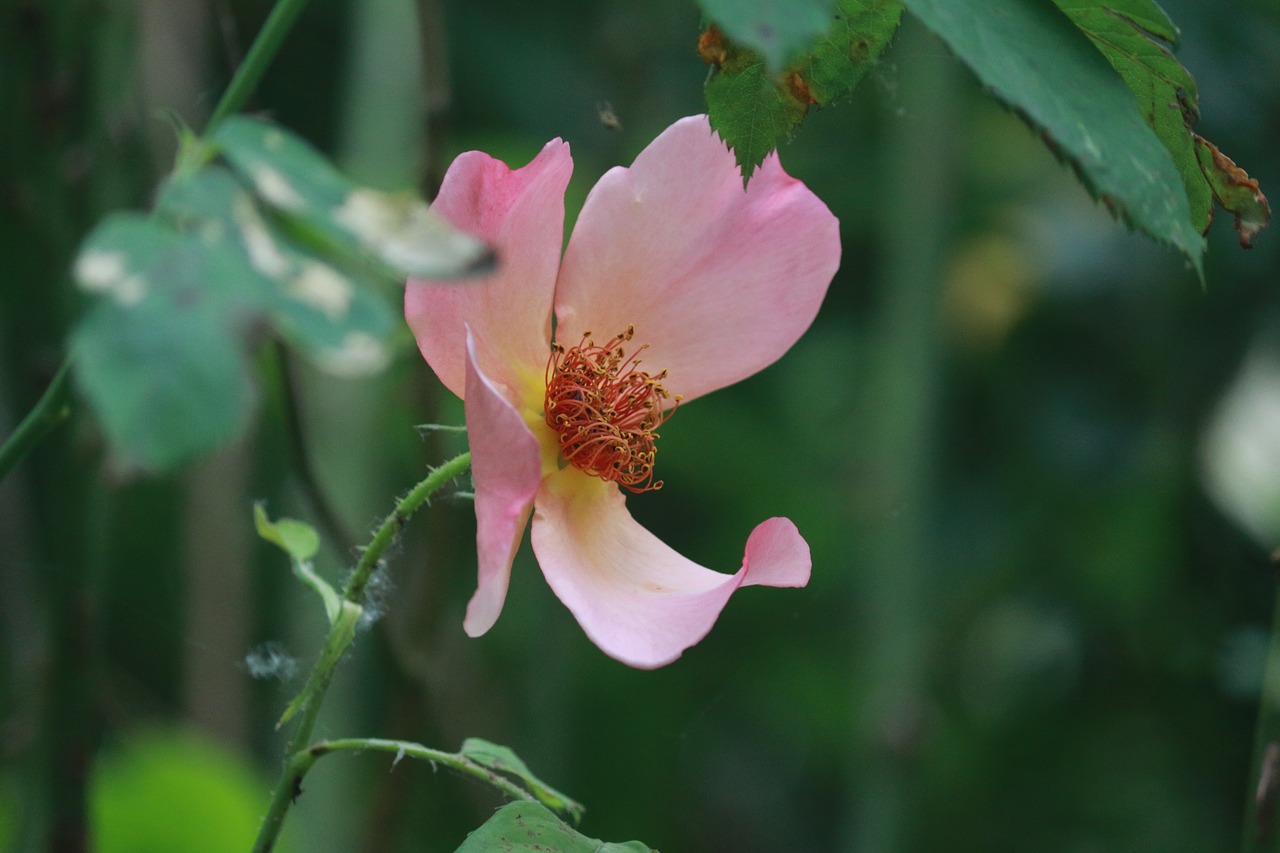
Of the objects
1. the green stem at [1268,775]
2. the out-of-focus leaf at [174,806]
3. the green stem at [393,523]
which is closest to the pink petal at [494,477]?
the green stem at [393,523]

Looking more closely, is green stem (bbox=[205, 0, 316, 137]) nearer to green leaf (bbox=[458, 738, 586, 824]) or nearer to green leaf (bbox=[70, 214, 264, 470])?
green leaf (bbox=[70, 214, 264, 470])

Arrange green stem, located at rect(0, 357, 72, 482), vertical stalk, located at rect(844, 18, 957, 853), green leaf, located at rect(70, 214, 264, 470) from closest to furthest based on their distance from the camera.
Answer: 1. green leaf, located at rect(70, 214, 264, 470)
2. green stem, located at rect(0, 357, 72, 482)
3. vertical stalk, located at rect(844, 18, 957, 853)

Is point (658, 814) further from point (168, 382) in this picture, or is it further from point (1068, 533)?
point (168, 382)

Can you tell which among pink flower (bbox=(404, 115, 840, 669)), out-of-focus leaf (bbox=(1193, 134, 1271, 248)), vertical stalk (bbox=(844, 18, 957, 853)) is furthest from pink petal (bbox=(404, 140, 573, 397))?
vertical stalk (bbox=(844, 18, 957, 853))

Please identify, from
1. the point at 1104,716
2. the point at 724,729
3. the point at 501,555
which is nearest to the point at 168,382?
the point at 501,555

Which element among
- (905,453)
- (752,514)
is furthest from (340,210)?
(752,514)
